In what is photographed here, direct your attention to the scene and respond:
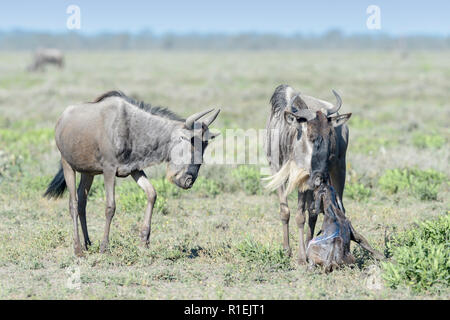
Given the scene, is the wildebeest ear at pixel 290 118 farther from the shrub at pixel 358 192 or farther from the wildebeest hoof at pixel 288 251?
the shrub at pixel 358 192

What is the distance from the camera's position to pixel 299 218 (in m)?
6.69

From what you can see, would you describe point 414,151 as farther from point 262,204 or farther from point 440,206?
point 262,204

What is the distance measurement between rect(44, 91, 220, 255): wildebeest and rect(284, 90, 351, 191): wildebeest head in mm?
991

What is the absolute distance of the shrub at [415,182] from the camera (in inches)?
379

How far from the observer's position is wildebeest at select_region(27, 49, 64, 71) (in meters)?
47.7

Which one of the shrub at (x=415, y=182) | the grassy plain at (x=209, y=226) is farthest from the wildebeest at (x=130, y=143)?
the shrub at (x=415, y=182)

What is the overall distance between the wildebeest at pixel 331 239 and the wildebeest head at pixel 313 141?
0.21 meters

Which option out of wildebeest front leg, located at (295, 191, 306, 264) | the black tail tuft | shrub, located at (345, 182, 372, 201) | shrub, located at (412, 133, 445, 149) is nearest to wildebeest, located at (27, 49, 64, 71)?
shrub, located at (412, 133, 445, 149)

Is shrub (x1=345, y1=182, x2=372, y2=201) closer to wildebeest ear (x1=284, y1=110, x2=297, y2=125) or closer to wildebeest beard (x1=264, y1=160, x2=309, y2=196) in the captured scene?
wildebeest beard (x1=264, y1=160, x2=309, y2=196)

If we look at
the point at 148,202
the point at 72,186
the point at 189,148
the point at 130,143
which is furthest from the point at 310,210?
the point at 72,186

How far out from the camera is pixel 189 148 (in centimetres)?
659

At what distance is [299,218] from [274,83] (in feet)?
92.2

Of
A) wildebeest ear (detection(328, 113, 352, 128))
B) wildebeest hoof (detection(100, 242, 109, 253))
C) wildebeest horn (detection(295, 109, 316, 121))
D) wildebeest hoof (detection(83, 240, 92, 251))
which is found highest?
wildebeest horn (detection(295, 109, 316, 121))

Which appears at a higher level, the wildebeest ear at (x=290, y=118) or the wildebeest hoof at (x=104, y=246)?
the wildebeest ear at (x=290, y=118)
